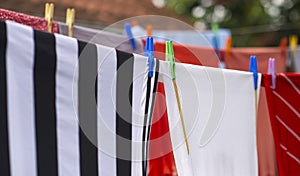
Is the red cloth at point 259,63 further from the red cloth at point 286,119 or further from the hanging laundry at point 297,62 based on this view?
the hanging laundry at point 297,62

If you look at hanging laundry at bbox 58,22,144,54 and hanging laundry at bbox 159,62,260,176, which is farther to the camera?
hanging laundry at bbox 58,22,144,54

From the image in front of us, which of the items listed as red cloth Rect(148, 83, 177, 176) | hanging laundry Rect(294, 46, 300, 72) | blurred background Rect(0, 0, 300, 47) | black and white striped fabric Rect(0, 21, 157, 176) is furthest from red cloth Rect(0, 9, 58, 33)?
blurred background Rect(0, 0, 300, 47)

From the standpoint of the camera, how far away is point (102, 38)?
181 cm

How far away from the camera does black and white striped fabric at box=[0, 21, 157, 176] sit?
999 millimetres

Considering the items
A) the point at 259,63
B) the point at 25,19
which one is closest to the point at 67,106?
the point at 25,19

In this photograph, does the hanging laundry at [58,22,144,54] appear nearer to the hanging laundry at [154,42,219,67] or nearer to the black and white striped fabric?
the hanging laundry at [154,42,219,67]

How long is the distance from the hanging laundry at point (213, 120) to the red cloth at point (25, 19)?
0.43 meters

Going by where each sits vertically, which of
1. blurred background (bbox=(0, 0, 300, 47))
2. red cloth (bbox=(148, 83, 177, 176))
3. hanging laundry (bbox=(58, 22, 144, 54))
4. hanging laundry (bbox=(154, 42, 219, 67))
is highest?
blurred background (bbox=(0, 0, 300, 47))

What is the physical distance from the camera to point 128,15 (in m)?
4.04

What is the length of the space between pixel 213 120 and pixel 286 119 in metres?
0.30

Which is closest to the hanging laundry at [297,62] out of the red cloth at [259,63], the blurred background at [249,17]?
the red cloth at [259,63]

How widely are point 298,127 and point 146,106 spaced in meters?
0.64

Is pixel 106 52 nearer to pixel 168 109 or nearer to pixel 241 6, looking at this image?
pixel 168 109

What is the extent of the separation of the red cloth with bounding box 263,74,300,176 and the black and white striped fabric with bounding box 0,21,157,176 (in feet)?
1.81
